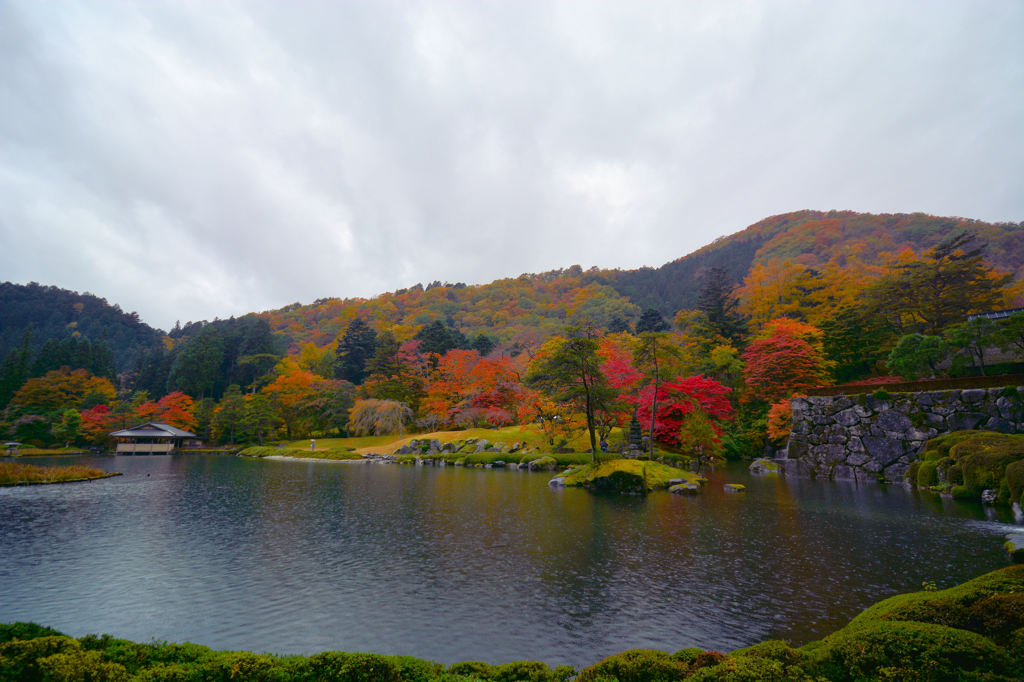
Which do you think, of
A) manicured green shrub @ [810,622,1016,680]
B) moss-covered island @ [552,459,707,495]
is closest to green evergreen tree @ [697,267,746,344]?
moss-covered island @ [552,459,707,495]

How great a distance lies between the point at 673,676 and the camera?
517 cm

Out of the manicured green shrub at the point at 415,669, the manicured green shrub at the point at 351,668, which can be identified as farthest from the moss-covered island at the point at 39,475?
the manicured green shrub at the point at 415,669

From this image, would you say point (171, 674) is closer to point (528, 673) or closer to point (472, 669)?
point (472, 669)

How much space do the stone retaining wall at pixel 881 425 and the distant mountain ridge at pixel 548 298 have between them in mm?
40979

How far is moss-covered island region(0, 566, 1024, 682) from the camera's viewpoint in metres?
4.71

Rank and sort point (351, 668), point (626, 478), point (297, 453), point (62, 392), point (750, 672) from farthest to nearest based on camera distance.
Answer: point (62, 392)
point (297, 453)
point (626, 478)
point (351, 668)
point (750, 672)

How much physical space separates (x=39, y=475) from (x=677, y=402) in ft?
135

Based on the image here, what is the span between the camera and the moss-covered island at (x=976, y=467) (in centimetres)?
1766

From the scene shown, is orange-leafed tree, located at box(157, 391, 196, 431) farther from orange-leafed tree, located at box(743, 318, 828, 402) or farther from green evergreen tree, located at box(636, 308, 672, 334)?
orange-leafed tree, located at box(743, 318, 828, 402)

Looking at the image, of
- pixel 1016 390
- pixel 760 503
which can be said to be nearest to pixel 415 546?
pixel 760 503

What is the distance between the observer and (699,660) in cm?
531

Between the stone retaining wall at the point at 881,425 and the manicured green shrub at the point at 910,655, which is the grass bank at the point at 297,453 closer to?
the stone retaining wall at the point at 881,425

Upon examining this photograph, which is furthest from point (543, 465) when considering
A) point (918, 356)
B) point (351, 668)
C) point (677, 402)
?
point (351, 668)

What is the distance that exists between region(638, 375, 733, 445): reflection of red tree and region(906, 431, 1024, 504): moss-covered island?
42.7 ft
